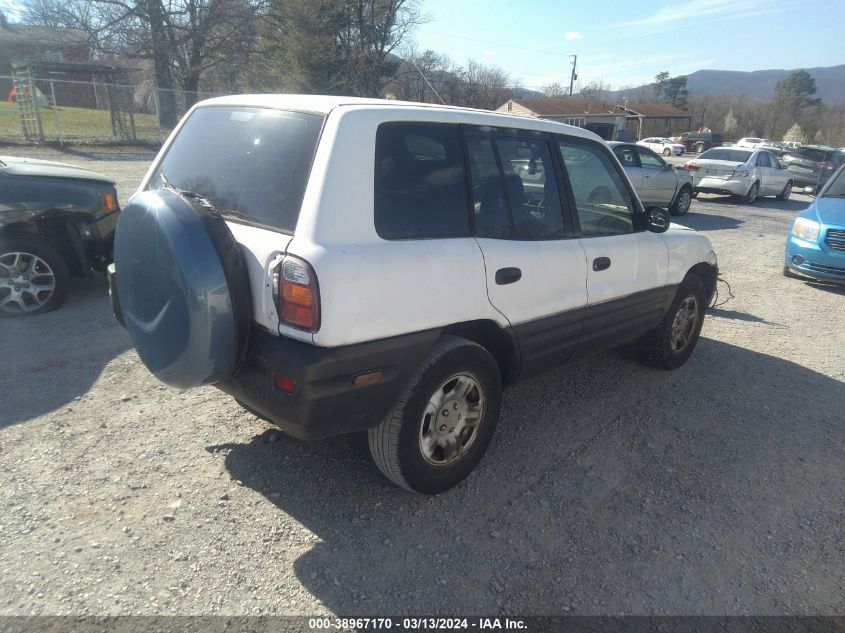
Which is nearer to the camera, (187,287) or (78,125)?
(187,287)

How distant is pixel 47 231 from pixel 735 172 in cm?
1656

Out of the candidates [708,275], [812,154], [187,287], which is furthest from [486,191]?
[812,154]

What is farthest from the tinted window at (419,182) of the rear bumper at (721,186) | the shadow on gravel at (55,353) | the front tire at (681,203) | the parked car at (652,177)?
the rear bumper at (721,186)

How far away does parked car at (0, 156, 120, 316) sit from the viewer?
16.6 ft

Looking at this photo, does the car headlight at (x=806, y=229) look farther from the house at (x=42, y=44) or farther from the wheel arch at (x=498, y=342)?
the house at (x=42, y=44)

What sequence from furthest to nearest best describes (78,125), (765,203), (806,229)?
1. (78,125)
2. (765,203)
3. (806,229)

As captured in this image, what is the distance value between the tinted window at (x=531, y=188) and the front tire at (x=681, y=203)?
37.6 ft

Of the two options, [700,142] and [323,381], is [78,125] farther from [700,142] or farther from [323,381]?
[700,142]

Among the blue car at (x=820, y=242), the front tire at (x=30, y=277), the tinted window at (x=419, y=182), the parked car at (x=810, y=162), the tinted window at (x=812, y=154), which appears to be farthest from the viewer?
the tinted window at (x=812, y=154)

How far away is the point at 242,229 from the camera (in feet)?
8.64

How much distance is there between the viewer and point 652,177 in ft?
42.7

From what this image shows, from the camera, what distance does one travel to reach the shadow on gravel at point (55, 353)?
379 centimetres

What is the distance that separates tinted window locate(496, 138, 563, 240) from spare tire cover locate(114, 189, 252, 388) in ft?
5.13

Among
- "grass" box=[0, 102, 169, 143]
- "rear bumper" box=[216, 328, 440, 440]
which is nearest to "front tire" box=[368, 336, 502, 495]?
"rear bumper" box=[216, 328, 440, 440]
